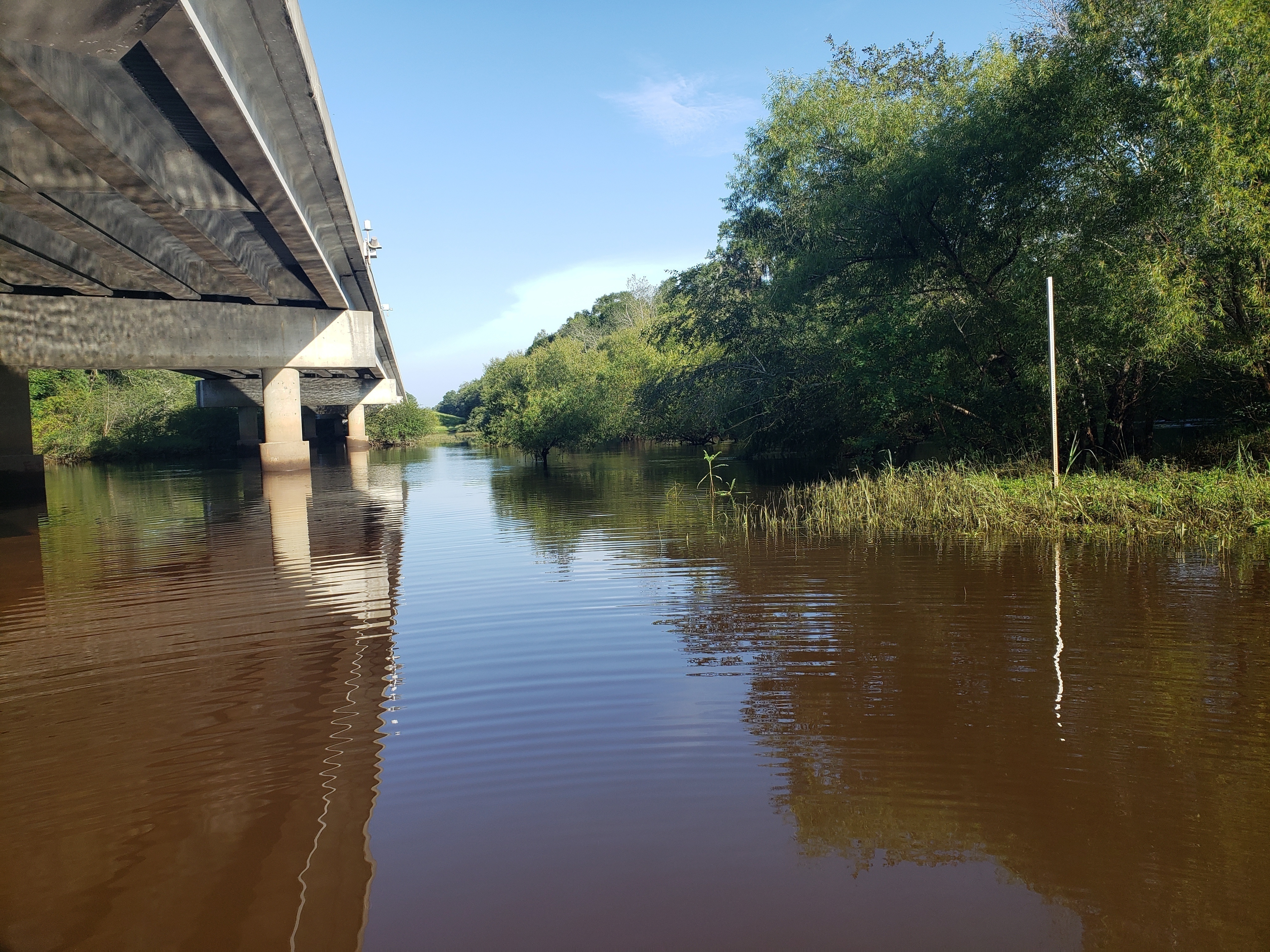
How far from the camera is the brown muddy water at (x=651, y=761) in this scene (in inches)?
122

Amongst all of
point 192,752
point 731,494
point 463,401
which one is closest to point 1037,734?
point 192,752

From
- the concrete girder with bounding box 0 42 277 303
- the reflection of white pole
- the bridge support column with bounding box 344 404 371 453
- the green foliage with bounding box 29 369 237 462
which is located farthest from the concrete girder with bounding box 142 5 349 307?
the green foliage with bounding box 29 369 237 462

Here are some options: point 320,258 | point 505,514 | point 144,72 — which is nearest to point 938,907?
point 144,72

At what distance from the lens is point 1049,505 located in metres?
11.6

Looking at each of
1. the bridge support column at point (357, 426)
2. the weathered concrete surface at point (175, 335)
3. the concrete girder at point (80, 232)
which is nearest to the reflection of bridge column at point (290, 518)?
the weathered concrete surface at point (175, 335)

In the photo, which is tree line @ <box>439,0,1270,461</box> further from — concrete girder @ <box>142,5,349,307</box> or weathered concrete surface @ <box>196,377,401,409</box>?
weathered concrete surface @ <box>196,377,401,409</box>

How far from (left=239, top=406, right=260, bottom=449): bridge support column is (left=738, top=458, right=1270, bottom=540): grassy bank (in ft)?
144

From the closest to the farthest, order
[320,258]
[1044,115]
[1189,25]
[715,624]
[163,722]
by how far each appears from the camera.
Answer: [163,722] < [715,624] < [1189,25] < [1044,115] < [320,258]

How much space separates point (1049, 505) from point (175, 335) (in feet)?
73.3

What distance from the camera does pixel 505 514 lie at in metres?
15.9

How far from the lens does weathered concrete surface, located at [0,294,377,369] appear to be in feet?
73.5

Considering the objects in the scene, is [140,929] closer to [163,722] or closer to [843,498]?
[163,722]

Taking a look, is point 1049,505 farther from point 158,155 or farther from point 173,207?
point 173,207

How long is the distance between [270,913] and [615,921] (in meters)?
1.19
